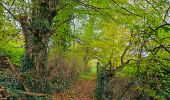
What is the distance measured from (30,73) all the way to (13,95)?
9.79 ft

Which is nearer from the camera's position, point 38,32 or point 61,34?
point 38,32

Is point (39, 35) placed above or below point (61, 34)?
below

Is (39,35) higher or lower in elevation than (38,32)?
lower

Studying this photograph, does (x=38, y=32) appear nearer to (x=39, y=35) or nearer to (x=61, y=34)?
(x=39, y=35)

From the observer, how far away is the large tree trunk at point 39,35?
12.2 metres

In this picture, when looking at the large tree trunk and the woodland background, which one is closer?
the woodland background

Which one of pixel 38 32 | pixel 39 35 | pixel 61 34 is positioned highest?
pixel 61 34

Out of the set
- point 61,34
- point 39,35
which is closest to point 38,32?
point 39,35

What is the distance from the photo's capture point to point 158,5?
937 cm

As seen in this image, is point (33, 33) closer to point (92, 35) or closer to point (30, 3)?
point (30, 3)

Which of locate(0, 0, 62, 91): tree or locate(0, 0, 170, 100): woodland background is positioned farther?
locate(0, 0, 62, 91): tree

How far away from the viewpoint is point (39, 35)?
40.5ft

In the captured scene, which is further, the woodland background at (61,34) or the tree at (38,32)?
the tree at (38,32)

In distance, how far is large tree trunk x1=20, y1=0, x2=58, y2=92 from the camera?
12.2 m
